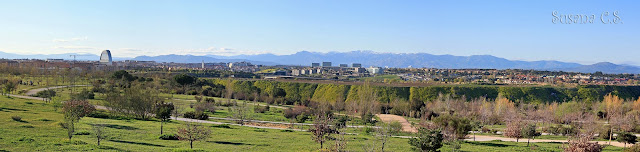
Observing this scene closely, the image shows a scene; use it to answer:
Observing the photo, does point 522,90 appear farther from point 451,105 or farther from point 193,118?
point 193,118

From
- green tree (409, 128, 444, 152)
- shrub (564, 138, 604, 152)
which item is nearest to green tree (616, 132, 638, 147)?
shrub (564, 138, 604, 152)

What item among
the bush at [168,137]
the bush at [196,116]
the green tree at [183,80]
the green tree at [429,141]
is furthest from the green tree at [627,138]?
the green tree at [183,80]

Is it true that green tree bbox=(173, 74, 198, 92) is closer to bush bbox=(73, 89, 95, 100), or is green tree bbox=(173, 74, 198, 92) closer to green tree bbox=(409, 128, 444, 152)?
bush bbox=(73, 89, 95, 100)

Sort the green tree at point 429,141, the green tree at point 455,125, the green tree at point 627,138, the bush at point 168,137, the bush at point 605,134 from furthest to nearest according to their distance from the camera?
the bush at point 605,134, the green tree at point 627,138, the green tree at point 455,125, the bush at point 168,137, the green tree at point 429,141

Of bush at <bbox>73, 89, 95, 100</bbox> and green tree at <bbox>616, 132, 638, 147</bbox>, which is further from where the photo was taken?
bush at <bbox>73, 89, 95, 100</bbox>

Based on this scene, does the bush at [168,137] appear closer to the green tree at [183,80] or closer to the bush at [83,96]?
the bush at [83,96]

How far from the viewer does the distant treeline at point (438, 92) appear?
105 metres

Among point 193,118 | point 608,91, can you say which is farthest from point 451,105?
point 608,91

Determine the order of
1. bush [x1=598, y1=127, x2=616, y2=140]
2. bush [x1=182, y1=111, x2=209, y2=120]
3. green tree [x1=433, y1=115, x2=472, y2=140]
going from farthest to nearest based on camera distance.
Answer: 1. bush [x1=182, y1=111, x2=209, y2=120]
2. bush [x1=598, y1=127, x2=616, y2=140]
3. green tree [x1=433, y1=115, x2=472, y2=140]

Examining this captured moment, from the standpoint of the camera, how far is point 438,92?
10781 centimetres

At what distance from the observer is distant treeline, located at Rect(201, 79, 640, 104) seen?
104625mm

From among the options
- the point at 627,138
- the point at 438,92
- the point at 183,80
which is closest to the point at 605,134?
the point at 627,138

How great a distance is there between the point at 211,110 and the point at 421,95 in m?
63.2

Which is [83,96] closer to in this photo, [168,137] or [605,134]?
[168,137]
